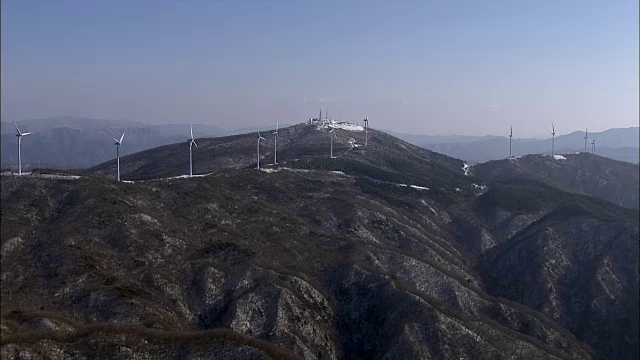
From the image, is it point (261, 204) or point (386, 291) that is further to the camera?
point (261, 204)

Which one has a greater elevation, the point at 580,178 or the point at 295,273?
the point at 580,178

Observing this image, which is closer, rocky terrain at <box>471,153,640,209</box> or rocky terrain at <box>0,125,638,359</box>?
rocky terrain at <box>0,125,638,359</box>

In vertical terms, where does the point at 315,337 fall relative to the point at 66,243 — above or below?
below

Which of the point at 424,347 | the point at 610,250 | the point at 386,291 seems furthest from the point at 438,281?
the point at 610,250

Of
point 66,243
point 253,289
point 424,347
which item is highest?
point 66,243

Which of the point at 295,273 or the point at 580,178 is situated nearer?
the point at 295,273

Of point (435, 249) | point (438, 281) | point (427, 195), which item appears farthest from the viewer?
point (427, 195)

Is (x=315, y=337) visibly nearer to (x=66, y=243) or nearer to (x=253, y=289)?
(x=253, y=289)

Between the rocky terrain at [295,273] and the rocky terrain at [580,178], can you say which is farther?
the rocky terrain at [580,178]
